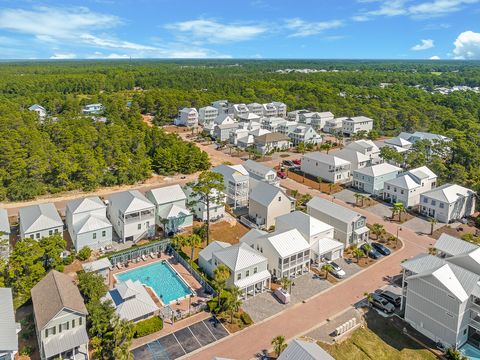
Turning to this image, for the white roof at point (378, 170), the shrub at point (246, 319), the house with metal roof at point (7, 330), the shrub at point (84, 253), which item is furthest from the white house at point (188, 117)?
the house with metal roof at point (7, 330)

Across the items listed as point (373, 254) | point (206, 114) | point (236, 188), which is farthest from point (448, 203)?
point (206, 114)

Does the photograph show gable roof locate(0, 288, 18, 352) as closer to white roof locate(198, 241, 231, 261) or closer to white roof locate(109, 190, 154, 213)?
white roof locate(109, 190, 154, 213)

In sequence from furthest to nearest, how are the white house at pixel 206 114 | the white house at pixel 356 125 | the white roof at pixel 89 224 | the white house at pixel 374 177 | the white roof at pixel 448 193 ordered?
1. the white house at pixel 206 114
2. the white house at pixel 356 125
3. the white house at pixel 374 177
4. the white roof at pixel 448 193
5. the white roof at pixel 89 224

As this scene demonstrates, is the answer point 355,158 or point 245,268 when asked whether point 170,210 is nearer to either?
point 245,268

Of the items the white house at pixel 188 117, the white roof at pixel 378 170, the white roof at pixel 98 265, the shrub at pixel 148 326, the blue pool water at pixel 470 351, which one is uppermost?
the white house at pixel 188 117

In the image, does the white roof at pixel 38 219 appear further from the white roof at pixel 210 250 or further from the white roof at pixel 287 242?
the white roof at pixel 287 242

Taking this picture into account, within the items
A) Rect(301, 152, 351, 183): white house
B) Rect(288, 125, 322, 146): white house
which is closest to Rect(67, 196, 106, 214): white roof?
Rect(301, 152, 351, 183): white house

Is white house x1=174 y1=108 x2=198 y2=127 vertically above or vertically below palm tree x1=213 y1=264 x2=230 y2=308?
above
